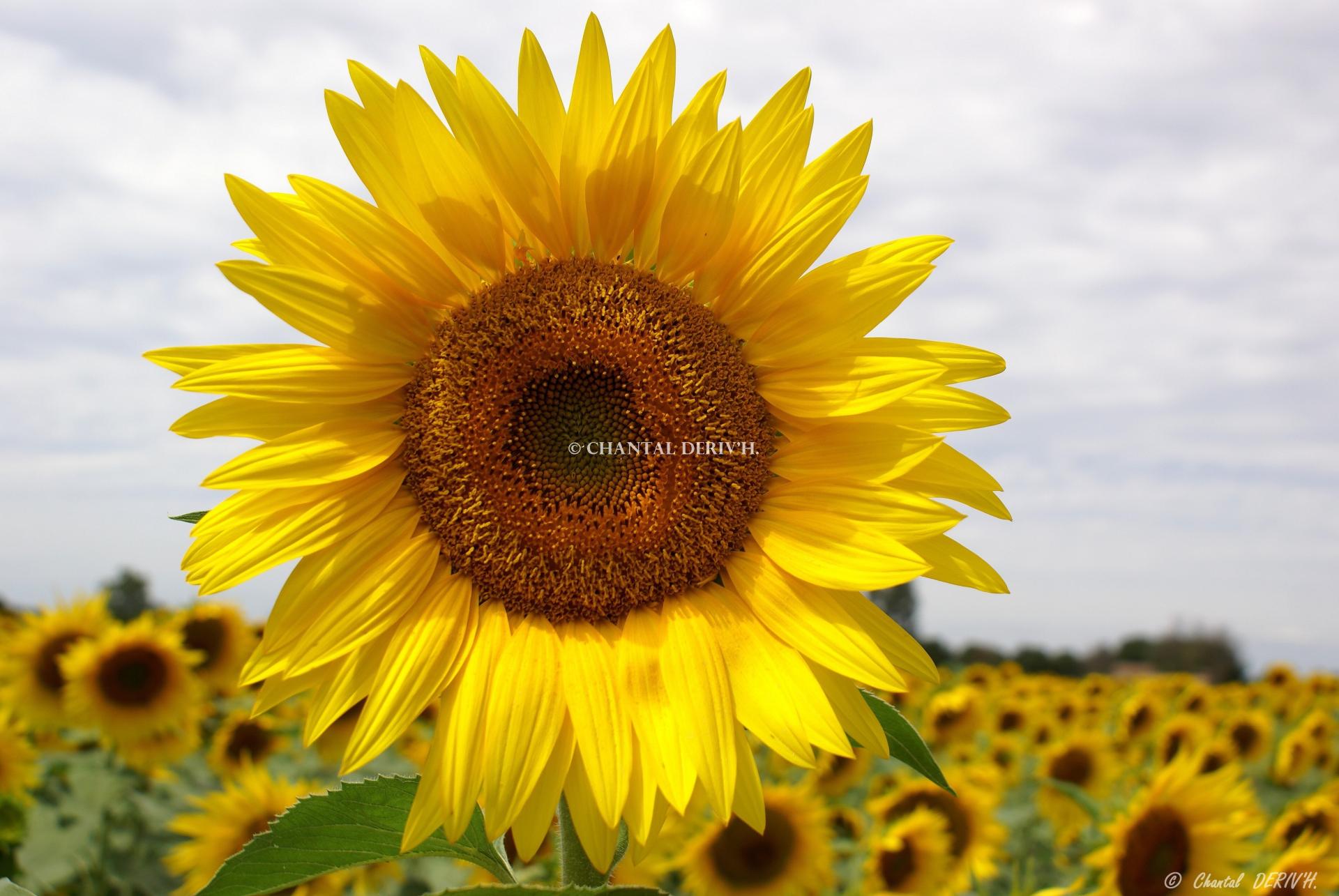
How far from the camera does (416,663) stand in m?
1.96

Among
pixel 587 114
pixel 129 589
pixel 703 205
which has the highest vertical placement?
pixel 587 114

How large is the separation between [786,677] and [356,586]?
926 millimetres

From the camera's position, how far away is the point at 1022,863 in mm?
8148

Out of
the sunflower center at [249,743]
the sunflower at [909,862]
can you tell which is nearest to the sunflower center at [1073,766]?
the sunflower at [909,862]

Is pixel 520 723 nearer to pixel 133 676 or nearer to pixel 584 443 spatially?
pixel 584 443

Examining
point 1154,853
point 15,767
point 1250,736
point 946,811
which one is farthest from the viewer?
point 1250,736

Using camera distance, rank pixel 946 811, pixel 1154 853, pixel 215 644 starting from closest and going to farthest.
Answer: pixel 1154 853 → pixel 946 811 → pixel 215 644

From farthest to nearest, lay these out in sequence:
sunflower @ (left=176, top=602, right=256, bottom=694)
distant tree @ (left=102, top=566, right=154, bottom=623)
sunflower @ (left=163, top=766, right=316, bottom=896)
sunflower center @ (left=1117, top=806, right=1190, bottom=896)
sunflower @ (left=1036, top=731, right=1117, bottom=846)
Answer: distant tree @ (left=102, top=566, right=154, bottom=623), sunflower @ (left=1036, top=731, right=1117, bottom=846), sunflower @ (left=176, top=602, right=256, bottom=694), sunflower @ (left=163, top=766, right=316, bottom=896), sunflower center @ (left=1117, top=806, right=1190, bottom=896)

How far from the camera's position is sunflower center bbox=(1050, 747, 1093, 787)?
855 cm

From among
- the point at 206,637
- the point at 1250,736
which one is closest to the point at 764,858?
the point at 206,637

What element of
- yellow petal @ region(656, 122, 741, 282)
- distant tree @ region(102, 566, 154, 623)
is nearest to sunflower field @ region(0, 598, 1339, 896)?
yellow petal @ region(656, 122, 741, 282)

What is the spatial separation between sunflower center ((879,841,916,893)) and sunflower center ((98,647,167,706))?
16.3 ft

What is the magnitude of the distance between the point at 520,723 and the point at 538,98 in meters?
1.29

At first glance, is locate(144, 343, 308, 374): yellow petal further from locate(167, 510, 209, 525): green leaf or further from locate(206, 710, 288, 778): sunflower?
locate(206, 710, 288, 778): sunflower
